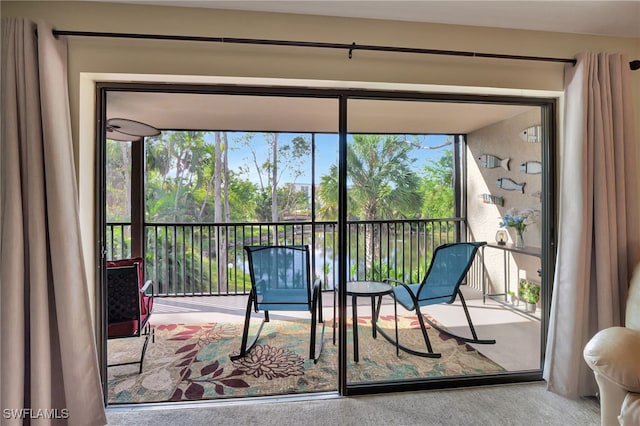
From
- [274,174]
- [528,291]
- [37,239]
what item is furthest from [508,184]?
[37,239]

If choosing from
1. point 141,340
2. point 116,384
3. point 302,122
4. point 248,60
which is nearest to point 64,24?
point 248,60

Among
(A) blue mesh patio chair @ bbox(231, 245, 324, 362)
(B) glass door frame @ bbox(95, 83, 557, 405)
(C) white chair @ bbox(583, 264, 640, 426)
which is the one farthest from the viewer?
(A) blue mesh patio chair @ bbox(231, 245, 324, 362)

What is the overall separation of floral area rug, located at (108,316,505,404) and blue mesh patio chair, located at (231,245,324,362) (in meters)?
0.17

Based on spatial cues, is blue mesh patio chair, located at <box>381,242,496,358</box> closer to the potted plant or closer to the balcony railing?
the potted plant

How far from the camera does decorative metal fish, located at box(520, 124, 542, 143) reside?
202cm

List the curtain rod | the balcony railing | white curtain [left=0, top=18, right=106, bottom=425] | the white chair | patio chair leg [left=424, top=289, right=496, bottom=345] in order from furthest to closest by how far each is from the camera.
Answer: the balcony railing
patio chair leg [left=424, top=289, right=496, bottom=345]
the curtain rod
white curtain [left=0, top=18, right=106, bottom=425]
the white chair

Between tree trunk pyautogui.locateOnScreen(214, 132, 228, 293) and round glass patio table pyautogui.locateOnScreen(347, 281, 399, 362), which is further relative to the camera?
tree trunk pyautogui.locateOnScreen(214, 132, 228, 293)

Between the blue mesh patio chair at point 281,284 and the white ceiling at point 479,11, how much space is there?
5.53 feet

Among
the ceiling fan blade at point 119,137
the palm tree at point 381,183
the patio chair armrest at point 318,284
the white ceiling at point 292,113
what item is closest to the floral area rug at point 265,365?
the patio chair armrest at point 318,284

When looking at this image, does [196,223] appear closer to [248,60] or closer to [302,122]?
[302,122]

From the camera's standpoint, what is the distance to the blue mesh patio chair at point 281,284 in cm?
238

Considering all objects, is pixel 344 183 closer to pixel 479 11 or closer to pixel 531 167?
pixel 479 11

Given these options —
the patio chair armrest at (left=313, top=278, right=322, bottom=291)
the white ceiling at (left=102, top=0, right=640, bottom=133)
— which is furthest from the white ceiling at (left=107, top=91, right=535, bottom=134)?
the patio chair armrest at (left=313, top=278, right=322, bottom=291)

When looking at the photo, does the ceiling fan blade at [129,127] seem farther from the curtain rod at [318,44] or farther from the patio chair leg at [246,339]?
the patio chair leg at [246,339]
